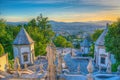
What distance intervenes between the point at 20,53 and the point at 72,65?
211 cm

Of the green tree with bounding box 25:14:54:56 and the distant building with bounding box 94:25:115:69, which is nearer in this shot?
the distant building with bounding box 94:25:115:69

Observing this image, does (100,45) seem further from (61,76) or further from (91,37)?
(91,37)

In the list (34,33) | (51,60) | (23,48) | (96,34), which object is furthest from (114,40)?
(96,34)

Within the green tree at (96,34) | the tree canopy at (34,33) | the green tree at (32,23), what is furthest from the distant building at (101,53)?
the green tree at (32,23)

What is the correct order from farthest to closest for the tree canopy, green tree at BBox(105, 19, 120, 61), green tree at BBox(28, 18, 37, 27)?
green tree at BBox(28, 18, 37, 27), the tree canopy, green tree at BBox(105, 19, 120, 61)

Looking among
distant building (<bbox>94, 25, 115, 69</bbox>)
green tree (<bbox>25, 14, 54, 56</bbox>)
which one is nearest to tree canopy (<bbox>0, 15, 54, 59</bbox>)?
green tree (<bbox>25, 14, 54, 56</bbox>)

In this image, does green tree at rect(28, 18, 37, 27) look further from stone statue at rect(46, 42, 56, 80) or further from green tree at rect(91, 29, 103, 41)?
stone statue at rect(46, 42, 56, 80)

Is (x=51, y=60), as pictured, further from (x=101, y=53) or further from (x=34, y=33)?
(x=34, y=33)

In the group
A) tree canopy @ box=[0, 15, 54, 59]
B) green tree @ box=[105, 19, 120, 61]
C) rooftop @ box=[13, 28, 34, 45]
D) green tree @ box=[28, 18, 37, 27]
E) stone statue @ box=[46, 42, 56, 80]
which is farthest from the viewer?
green tree @ box=[28, 18, 37, 27]

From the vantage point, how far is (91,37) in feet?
41.1

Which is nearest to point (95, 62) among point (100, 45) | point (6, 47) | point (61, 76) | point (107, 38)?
point (100, 45)

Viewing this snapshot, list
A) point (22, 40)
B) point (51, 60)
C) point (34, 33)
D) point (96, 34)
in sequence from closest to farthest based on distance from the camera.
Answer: point (51, 60), point (22, 40), point (34, 33), point (96, 34)

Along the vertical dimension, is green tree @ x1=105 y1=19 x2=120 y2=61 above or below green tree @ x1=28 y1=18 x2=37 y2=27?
below

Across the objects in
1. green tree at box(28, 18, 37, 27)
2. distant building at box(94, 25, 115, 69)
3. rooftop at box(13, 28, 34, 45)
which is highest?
green tree at box(28, 18, 37, 27)
